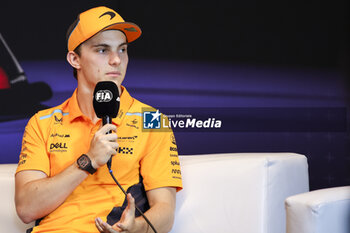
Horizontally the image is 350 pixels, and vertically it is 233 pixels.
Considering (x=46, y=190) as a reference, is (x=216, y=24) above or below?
above

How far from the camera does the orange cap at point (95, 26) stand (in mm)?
2053

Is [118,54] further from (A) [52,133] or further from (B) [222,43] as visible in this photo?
(B) [222,43]

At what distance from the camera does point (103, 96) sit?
5.64 feet

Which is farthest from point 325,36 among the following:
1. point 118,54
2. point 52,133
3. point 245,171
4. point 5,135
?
point 5,135

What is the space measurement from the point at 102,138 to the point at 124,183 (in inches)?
13.8

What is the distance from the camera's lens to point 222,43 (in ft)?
11.3

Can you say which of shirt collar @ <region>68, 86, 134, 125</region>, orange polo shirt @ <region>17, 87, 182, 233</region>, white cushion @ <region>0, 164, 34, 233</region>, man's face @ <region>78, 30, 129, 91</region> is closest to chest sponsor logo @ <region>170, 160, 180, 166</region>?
orange polo shirt @ <region>17, 87, 182, 233</region>

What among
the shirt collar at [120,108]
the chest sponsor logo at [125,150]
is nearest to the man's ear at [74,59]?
the shirt collar at [120,108]

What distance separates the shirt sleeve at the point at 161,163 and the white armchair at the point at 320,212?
53 cm

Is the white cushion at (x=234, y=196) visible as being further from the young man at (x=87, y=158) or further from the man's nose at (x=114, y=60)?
the man's nose at (x=114, y=60)

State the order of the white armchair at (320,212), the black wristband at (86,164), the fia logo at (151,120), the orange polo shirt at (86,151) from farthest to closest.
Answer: the fia logo at (151,120) < the orange polo shirt at (86,151) < the black wristband at (86,164) < the white armchair at (320,212)

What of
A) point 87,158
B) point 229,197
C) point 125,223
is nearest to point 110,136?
point 87,158

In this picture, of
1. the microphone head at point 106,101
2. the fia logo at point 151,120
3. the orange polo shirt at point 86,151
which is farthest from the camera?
the fia logo at point 151,120

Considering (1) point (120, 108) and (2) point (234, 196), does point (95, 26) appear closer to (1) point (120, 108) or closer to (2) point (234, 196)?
(1) point (120, 108)
